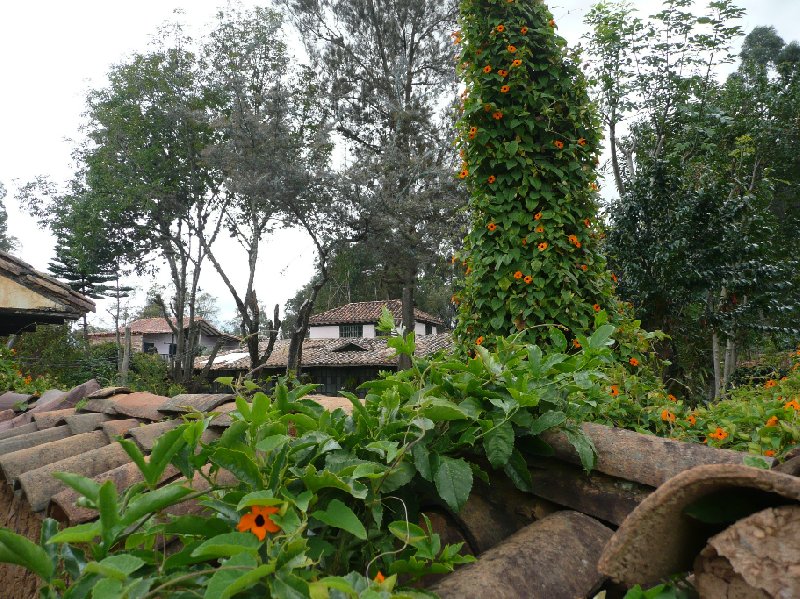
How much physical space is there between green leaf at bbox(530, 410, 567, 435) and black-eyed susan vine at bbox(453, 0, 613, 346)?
2458 mm

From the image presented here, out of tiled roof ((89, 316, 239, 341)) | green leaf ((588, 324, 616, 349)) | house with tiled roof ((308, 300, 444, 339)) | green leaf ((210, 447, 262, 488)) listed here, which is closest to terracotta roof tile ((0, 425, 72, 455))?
green leaf ((210, 447, 262, 488))

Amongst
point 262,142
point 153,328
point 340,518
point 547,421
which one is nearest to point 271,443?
point 340,518

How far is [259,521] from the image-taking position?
1.04m

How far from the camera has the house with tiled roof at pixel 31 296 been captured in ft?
15.6

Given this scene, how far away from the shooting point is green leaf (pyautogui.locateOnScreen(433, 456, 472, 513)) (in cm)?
124

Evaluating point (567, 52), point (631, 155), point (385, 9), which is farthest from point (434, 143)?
point (567, 52)

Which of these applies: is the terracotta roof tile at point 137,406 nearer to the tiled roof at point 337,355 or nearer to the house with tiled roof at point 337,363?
the tiled roof at point 337,355

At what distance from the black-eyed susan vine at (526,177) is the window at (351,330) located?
3238cm

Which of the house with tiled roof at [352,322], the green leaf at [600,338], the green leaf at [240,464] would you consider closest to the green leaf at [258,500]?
the green leaf at [240,464]

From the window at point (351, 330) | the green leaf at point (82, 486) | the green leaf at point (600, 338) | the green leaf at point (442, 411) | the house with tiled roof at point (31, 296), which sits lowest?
the green leaf at point (82, 486)

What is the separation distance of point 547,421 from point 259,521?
2.45 ft

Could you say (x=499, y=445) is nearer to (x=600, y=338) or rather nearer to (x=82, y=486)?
(x=600, y=338)

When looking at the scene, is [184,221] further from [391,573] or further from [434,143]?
[391,573]

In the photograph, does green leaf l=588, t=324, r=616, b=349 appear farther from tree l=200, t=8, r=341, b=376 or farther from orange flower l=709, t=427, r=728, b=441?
tree l=200, t=8, r=341, b=376
